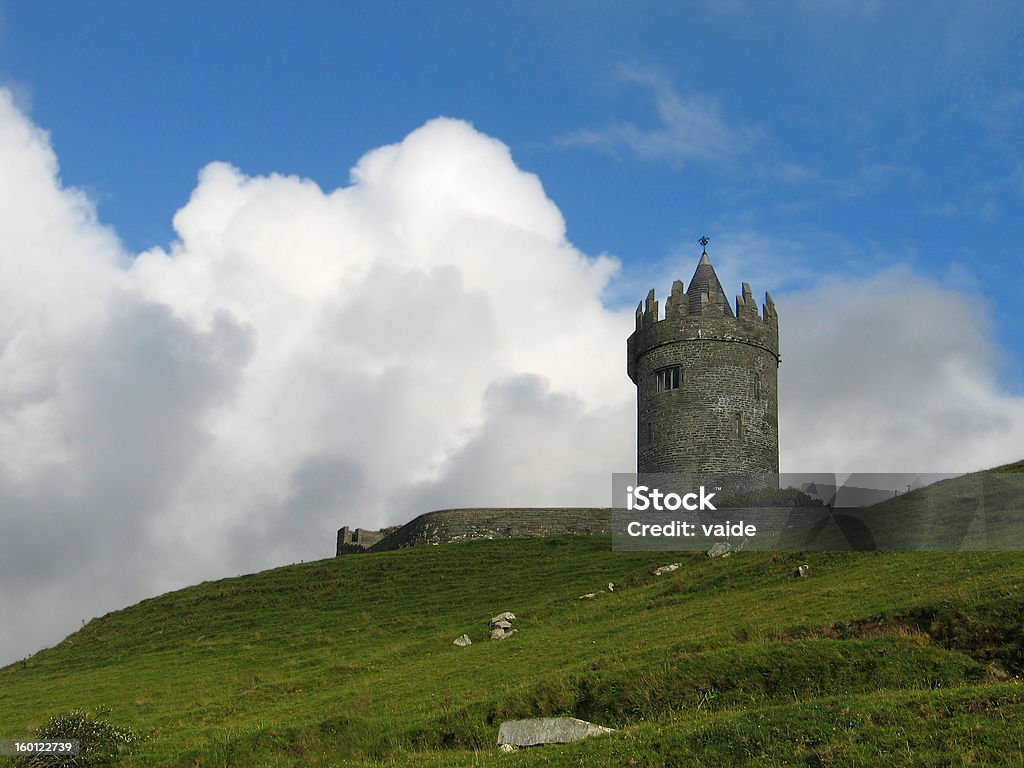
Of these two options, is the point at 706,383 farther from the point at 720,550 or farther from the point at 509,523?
the point at 720,550

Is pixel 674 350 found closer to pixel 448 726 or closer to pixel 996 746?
pixel 448 726

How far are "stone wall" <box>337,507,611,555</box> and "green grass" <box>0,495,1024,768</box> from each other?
12.0m

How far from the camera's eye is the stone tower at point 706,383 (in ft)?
194

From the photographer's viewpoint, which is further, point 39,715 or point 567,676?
point 39,715

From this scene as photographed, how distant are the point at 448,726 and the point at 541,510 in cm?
3897

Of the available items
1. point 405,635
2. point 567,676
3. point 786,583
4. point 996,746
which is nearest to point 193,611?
point 405,635

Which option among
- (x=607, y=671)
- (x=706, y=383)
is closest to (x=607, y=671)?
(x=607, y=671)

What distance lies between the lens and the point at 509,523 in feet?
196

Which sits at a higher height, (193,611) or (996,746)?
(193,611)

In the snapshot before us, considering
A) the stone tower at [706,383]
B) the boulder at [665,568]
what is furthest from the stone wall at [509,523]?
the boulder at [665,568]

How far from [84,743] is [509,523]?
4001 centimetres

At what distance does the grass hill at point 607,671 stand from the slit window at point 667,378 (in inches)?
622

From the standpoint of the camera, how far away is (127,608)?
53.4 metres

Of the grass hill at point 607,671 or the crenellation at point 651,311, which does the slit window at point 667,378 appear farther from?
the grass hill at point 607,671
